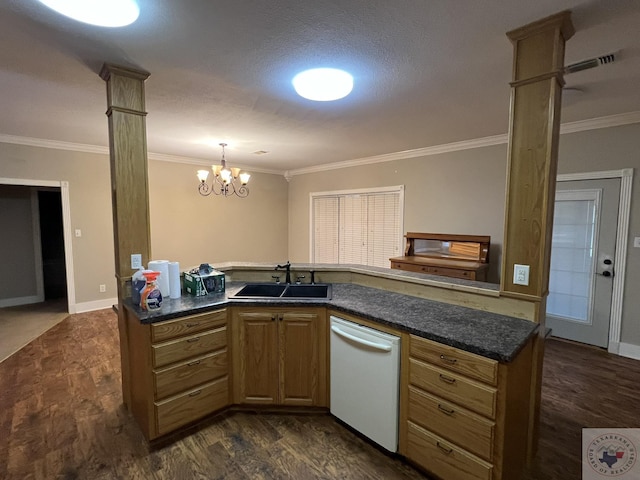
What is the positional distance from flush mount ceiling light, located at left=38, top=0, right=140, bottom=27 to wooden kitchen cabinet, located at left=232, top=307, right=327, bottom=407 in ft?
5.87

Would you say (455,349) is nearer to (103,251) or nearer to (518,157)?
(518,157)

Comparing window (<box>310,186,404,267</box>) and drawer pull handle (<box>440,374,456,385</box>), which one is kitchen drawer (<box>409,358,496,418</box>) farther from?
window (<box>310,186,404,267</box>)

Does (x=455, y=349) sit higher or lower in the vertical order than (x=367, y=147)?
lower

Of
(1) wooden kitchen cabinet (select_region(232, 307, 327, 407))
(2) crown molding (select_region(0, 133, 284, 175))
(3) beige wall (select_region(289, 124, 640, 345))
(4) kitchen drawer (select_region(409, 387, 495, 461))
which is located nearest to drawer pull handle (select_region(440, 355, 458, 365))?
(4) kitchen drawer (select_region(409, 387, 495, 461))

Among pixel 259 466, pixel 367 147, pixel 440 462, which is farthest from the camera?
pixel 367 147

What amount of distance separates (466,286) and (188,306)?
185cm

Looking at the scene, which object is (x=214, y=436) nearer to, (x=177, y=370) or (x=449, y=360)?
(x=177, y=370)

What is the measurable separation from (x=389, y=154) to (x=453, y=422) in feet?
13.7

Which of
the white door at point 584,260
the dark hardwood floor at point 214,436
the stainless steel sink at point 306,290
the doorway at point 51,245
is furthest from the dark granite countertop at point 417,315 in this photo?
the doorway at point 51,245

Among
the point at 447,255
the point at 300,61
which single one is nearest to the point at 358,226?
the point at 447,255

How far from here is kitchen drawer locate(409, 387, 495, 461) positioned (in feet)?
5.04

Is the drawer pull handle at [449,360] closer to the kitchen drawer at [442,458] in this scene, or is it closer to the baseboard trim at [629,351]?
the kitchen drawer at [442,458]

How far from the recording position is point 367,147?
15.4 ft

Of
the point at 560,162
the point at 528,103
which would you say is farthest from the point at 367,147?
the point at 528,103
